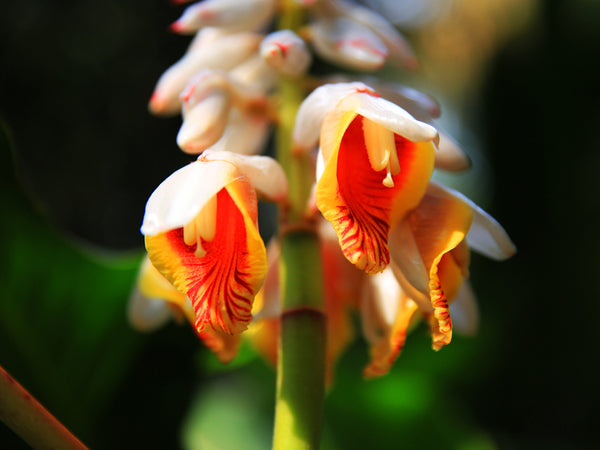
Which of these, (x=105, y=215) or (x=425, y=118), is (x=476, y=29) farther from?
(x=425, y=118)

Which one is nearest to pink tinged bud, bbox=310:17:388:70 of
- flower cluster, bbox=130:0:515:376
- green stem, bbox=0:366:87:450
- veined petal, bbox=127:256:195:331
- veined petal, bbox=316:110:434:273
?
flower cluster, bbox=130:0:515:376

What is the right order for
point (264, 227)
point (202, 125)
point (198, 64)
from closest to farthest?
point (202, 125) → point (198, 64) → point (264, 227)

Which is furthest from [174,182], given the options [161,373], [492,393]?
[492,393]

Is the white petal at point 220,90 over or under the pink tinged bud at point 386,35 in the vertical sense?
under

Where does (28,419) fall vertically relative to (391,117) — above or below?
below

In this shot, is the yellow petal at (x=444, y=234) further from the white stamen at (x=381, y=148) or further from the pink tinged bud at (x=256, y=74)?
the pink tinged bud at (x=256, y=74)

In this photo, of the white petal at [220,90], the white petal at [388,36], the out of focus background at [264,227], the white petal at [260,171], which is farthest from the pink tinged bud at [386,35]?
the out of focus background at [264,227]

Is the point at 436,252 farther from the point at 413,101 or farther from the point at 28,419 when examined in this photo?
the point at 28,419

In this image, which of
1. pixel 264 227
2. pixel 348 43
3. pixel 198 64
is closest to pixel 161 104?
pixel 198 64

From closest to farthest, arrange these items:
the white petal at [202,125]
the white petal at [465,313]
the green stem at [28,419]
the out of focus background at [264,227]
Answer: the green stem at [28,419] → the white petal at [202,125] → the white petal at [465,313] → the out of focus background at [264,227]
